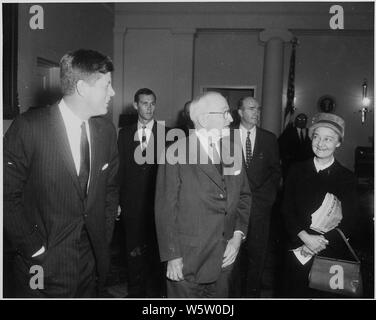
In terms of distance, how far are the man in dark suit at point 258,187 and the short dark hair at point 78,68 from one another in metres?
1.49

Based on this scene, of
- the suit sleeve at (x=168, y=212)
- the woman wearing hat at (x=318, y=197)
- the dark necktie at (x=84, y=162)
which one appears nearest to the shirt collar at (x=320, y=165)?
the woman wearing hat at (x=318, y=197)

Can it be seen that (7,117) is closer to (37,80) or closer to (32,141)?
(37,80)

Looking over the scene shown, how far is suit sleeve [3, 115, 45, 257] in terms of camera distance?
5.18 ft

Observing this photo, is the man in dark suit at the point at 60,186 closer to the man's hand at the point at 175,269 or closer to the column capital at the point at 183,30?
the man's hand at the point at 175,269

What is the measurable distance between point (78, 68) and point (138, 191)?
152cm

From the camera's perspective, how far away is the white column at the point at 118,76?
25.6 ft

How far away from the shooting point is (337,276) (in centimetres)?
197

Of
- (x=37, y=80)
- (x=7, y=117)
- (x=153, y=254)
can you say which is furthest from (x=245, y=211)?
(x=37, y=80)

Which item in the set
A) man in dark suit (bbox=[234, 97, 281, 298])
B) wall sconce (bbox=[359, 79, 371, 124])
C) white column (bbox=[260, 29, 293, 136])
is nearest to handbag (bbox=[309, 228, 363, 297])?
man in dark suit (bbox=[234, 97, 281, 298])

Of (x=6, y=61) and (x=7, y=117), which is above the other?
(x=6, y=61)

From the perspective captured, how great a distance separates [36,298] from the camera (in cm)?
168

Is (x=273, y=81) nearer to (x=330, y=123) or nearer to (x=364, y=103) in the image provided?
(x=364, y=103)

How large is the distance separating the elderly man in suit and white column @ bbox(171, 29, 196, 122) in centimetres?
626

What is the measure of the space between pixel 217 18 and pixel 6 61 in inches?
203
